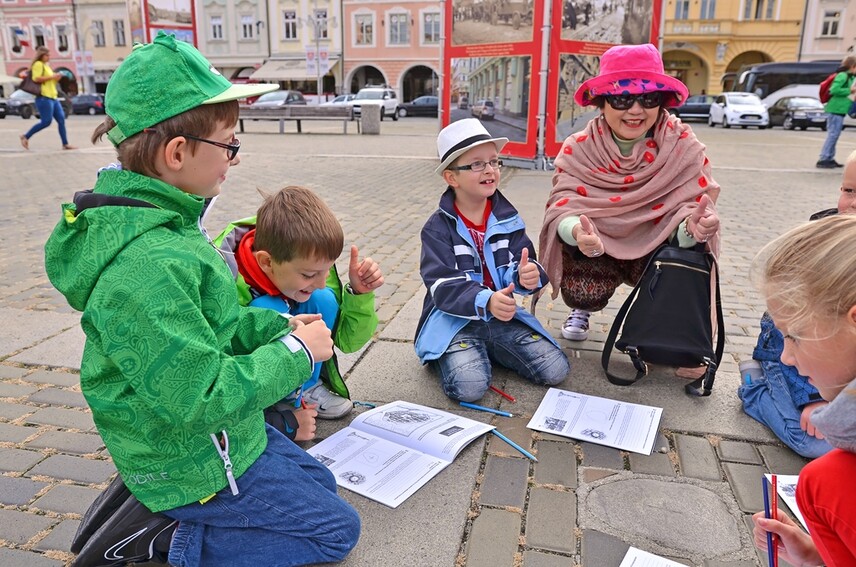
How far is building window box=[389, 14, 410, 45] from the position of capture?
40.3 m

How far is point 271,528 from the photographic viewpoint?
181 cm

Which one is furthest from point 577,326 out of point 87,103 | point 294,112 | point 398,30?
point 398,30

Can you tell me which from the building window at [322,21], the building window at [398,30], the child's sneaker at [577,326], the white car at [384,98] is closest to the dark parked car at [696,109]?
the white car at [384,98]

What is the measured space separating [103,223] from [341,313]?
128cm

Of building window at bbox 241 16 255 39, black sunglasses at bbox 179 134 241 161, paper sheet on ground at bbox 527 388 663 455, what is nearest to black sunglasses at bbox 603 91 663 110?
paper sheet on ground at bbox 527 388 663 455

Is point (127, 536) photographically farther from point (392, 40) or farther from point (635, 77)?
point (392, 40)

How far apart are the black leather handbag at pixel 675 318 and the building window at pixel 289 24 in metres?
42.8

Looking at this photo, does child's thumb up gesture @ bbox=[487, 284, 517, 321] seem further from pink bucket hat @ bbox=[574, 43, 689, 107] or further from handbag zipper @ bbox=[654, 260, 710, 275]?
pink bucket hat @ bbox=[574, 43, 689, 107]

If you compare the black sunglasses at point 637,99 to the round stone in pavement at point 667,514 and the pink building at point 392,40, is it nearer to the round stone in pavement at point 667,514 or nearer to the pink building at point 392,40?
the round stone in pavement at point 667,514

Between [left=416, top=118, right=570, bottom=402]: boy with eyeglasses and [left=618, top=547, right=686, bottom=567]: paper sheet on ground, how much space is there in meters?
1.06

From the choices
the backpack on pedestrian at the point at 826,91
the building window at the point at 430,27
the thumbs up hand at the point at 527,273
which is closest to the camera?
the thumbs up hand at the point at 527,273

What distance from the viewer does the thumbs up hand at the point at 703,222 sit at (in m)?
2.94

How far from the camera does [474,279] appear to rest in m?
3.06

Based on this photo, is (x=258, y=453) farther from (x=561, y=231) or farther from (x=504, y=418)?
(x=561, y=231)
